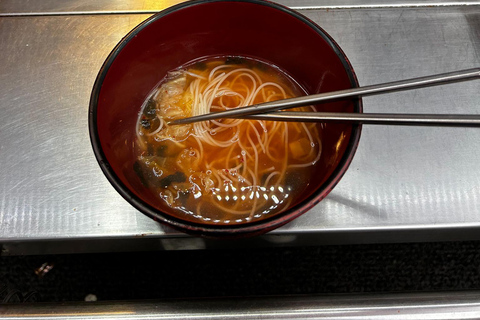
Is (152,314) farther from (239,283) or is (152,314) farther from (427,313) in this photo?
(427,313)

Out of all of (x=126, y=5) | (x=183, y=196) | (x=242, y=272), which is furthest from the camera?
(x=242, y=272)

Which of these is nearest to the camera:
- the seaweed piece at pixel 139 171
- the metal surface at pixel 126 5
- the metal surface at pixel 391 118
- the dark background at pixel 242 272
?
the metal surface at pixel 391 118

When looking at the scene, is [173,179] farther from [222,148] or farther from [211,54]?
[211,54]

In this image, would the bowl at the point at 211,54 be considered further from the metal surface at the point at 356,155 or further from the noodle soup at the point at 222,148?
the metal surface at the point at 356,155

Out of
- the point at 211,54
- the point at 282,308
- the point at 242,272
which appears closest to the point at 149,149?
the point at 211,54

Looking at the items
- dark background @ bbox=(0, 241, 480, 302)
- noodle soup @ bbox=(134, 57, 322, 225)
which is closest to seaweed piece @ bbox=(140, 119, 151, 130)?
noodle soup @ bbox=(134, 57, 322, 225)

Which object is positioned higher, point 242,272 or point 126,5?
point 126,5

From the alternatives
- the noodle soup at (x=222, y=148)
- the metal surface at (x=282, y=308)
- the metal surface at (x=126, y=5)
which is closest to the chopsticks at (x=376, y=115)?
the noodle soup at (x=222, y=148)
